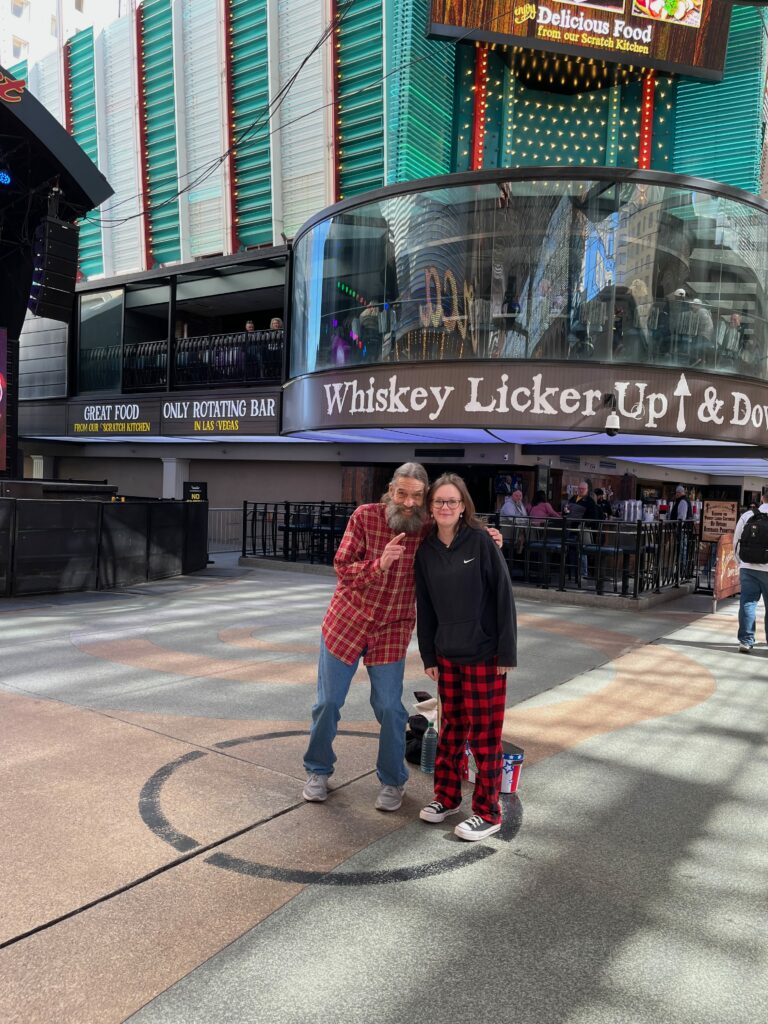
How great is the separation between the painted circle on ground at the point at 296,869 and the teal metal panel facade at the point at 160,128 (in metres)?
21.7

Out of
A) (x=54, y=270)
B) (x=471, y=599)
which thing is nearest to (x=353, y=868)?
(x=471, y=599)

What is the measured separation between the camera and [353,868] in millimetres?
3465

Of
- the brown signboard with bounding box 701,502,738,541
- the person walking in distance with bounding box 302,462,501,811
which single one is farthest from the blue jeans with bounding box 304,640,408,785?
the brown signboard with bounding box 701,502,738,541

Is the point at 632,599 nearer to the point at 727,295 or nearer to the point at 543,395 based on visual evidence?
the point at 543,395

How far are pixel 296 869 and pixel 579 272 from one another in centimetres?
1159

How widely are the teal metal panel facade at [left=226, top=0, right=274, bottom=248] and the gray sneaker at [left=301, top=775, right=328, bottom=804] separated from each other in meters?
19.3

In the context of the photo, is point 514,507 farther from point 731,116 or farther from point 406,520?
point 731,116

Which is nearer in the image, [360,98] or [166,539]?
[166,539]

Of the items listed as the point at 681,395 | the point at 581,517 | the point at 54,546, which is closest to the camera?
the point at 54,546

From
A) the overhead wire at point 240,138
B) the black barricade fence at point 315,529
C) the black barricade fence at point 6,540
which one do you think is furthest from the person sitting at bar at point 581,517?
the overhead wire at point 240,138

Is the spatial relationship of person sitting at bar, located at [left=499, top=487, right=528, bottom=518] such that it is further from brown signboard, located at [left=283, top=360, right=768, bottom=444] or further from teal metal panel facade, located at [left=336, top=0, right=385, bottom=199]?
teal metal panel facade, located at [left=336, top=0, right=385, bottom=199]

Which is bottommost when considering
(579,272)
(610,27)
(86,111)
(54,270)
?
(579,272)

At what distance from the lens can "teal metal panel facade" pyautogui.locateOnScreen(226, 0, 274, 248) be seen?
805 inches

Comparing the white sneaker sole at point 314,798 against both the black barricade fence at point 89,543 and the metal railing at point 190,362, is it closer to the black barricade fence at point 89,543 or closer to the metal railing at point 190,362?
the black barricade fence at point 89,543
